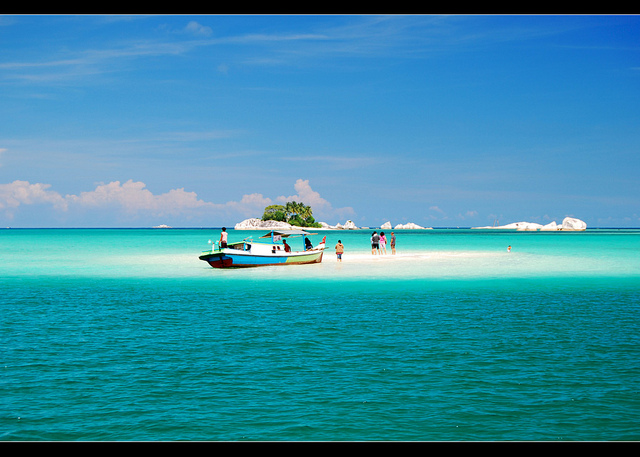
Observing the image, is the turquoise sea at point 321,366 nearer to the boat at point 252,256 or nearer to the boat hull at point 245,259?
the boat hull at point 245,259

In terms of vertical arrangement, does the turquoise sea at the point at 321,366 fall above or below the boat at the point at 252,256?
below

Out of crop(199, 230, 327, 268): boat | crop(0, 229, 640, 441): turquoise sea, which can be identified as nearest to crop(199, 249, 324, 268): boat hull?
crop(199, 230, 327, 268): boat

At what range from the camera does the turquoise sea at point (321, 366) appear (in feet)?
30.7

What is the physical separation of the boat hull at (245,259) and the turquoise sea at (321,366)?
13.6 metres

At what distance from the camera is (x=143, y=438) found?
29.1 feet

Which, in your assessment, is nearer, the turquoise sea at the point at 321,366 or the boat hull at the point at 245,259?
the turquoise sea at the point at 321,366

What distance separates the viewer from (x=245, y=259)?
40.2 m

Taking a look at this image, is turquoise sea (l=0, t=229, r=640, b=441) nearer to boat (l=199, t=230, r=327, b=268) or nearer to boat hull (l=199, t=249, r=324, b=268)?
boat hull (l=199, t=249, r=324, b=268)

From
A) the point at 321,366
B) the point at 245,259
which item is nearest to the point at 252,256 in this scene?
the point at 245,259

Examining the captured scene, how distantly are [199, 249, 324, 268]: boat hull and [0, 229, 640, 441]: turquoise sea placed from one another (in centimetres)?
1363

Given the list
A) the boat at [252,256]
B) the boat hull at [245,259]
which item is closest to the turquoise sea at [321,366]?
the boat hull at [245,259]

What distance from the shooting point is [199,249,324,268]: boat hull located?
3975 centimetres

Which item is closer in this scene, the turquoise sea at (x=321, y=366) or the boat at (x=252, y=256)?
the turquoise sea at (x=321, y=366)

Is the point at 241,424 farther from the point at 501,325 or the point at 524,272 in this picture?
the point at 524,272
